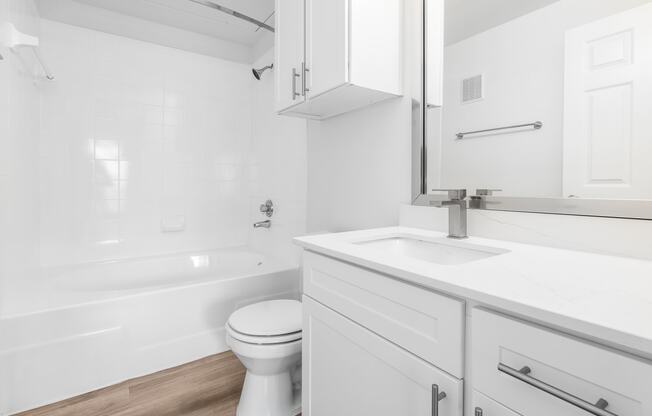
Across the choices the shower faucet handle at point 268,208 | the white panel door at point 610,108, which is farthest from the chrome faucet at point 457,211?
the shower faucet handle at point 268,208

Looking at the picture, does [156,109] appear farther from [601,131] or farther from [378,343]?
[601,131]

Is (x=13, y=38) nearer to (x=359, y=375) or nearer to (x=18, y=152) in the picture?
(x=18, y=152)

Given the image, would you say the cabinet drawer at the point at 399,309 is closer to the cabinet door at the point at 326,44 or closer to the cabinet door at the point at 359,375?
the cabinet door at the point at 359,375

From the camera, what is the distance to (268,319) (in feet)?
4.66

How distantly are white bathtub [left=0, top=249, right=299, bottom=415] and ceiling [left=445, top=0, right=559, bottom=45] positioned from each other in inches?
65.6

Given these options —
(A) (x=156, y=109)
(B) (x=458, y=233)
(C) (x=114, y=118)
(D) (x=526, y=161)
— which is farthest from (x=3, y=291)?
(D) (x=526, y=161)

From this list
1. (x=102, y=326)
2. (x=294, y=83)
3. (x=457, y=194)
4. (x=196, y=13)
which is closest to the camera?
(x=457, y=194)

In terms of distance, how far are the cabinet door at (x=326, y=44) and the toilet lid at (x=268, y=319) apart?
1020 mm

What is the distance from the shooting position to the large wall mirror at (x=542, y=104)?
796mm

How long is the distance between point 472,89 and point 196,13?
7.26 ft

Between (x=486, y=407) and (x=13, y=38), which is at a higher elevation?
(x=13, y=38)

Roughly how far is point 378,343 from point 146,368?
5.11ft

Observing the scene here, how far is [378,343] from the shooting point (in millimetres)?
766

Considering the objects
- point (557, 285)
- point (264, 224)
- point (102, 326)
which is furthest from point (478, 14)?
point (102, 326)
